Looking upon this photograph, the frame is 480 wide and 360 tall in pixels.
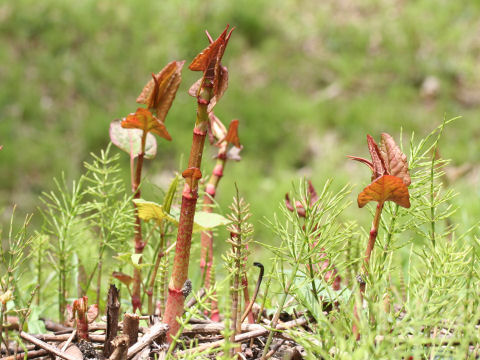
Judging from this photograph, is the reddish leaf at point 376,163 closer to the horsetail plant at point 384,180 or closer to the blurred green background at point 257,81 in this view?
the horsetail plant at point 384,180

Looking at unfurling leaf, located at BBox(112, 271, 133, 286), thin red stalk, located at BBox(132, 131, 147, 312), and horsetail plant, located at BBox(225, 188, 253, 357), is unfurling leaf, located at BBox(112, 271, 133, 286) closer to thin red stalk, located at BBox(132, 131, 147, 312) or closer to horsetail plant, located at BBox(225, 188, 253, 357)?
thin red stalk, located at BBox(132, 131, 147, 312)

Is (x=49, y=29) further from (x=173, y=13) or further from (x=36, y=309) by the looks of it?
(x=36, y=309)

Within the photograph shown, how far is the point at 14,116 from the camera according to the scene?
4.29 metres

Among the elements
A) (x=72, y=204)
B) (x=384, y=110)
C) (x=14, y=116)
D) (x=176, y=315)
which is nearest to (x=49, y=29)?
(x=14, y=116)

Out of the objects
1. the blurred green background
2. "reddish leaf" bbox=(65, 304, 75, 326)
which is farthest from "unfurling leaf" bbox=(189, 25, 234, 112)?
the blurred green background

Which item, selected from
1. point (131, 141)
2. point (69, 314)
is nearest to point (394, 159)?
point (131, 141)

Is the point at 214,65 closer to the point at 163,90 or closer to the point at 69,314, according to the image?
the point at 163,90

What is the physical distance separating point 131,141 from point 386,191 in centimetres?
46

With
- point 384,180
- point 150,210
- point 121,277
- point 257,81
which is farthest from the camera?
point 257,81

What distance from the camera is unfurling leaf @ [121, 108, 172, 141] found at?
0.77m

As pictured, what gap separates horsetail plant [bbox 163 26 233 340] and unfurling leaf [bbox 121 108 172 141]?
78 mm

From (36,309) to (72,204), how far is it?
0.69 ft

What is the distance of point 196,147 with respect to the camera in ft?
2.33

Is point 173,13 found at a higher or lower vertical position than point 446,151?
higher
